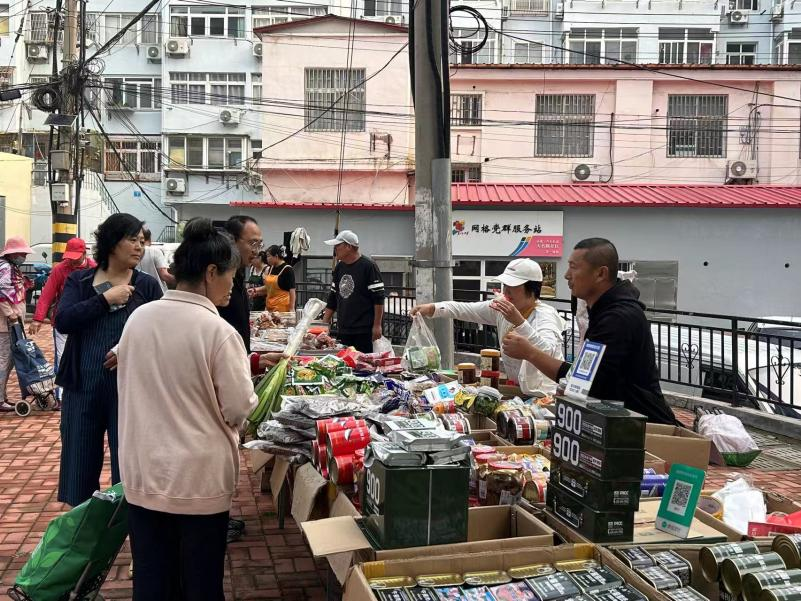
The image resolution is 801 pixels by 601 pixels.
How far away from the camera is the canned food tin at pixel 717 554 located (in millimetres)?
2350

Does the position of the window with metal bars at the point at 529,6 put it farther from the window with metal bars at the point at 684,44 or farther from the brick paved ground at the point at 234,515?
the brick paved ground at the point at 234,515

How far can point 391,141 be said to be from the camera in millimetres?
20891

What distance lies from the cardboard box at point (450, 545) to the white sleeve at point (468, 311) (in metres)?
2.78

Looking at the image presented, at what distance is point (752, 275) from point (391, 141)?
1023 cm

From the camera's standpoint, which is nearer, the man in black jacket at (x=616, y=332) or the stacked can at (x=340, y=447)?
the stacked can at (x=340, y=447)

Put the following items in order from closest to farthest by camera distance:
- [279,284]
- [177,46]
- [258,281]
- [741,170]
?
[279,284] < [258,281] < [741,170] < [177,46]

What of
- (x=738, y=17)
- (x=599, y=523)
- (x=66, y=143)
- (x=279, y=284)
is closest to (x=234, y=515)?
(x=599, y=523)

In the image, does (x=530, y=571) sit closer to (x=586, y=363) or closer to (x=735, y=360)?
(x=586, y=363)

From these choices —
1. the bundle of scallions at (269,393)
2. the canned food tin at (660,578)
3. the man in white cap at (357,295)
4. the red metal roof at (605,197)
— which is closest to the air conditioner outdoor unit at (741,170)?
the red metal roof at (605,197)

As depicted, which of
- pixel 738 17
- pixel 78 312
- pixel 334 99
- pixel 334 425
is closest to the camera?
pixel 334 425

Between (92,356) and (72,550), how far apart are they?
0.97 meters

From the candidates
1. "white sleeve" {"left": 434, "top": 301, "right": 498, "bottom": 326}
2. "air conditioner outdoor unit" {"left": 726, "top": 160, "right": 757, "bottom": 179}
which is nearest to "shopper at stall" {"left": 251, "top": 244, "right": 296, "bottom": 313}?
"white sleeve" {"left": 434, "top": 301, "right": 498, "bottom": 326}

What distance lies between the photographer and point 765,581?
2.12 metres

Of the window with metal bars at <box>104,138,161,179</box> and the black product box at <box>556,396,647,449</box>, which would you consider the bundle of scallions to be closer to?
the black product box at <box>556,396,647,449</box>
